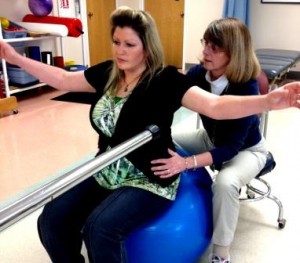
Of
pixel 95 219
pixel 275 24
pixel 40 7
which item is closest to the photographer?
pixel 95 219

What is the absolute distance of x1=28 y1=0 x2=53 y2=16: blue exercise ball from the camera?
4.19 m

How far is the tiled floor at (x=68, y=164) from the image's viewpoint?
5.68 ft

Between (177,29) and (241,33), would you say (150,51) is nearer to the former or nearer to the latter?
(241,33)

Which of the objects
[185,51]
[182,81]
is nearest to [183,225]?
[182,81]

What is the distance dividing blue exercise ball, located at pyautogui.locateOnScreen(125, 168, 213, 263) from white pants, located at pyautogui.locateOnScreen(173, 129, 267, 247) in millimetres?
47

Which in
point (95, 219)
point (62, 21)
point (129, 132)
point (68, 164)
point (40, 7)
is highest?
point (40, 7)

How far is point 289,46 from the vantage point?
207 inches

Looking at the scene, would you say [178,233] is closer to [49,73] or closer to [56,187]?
[56,187]

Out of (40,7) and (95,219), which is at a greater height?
(40,7)

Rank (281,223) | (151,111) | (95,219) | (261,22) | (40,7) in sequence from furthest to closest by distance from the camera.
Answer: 1. (261,22)
2. (40,7)
3. (281,223)
4. (151,111)
5. (95,219)

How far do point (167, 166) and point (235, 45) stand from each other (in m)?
0.63

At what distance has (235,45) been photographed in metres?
1.54

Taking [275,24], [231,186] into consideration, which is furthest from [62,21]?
[231,186]

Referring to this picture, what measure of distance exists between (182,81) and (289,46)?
14.9 ft
